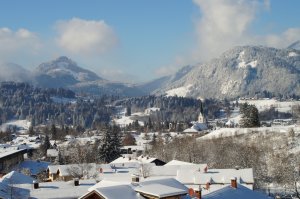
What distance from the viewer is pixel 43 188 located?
44.3 m

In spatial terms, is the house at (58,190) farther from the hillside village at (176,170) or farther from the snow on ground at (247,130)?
the snow on ground at (247,130)

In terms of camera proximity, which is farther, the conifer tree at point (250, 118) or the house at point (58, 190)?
the conifer tree at point (250, 118)

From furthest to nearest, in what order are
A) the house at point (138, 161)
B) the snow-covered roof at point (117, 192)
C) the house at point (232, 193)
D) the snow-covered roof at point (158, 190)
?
1. the house at point (138, 161)
2. the house at point (232, 193)
3. the snow-covered roof at point (117, 192)
4. the snow-covered roof at point (158, 190)

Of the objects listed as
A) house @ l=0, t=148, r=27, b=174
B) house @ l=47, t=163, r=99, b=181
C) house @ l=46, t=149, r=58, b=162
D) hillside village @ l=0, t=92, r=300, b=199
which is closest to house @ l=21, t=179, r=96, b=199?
hillside village @ l=0, t=92, r=300, b=199

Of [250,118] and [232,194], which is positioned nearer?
[232,194]

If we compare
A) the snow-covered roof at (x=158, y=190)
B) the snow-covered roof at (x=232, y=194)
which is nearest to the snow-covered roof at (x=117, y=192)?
the snow-covered roof at (x=158, y=190)

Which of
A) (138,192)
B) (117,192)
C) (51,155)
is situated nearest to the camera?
(117,192)

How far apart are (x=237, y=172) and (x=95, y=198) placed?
105 ft

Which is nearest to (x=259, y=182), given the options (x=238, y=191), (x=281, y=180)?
(x=281, y=180)

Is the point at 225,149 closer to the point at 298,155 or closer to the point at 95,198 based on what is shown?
the point at 298,155

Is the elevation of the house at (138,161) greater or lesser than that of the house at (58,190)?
lesser

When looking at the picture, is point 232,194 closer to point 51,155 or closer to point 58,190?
point 58,190

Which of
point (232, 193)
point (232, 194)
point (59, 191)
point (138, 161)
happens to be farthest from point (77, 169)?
point (232, 194)

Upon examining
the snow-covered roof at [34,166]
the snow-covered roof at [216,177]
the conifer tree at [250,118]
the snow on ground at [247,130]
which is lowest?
the snow-covered roof at [34,166]
